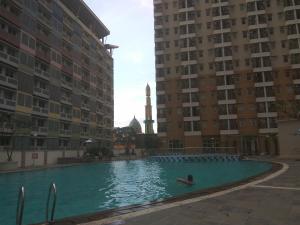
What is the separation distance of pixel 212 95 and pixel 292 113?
758 inches

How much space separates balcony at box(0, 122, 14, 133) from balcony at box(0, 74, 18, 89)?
5546 mm

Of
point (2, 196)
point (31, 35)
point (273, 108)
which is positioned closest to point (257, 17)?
point (273, 108)

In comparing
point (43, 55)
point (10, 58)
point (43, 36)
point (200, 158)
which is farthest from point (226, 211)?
point (43, 36)

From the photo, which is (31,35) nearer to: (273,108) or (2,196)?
(2,196)

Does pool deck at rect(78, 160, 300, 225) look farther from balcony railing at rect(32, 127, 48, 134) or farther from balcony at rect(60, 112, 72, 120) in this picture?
balcony at rect(60, 112, 72, 120)

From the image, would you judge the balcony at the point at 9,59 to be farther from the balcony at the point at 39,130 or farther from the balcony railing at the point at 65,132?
the balcony railing at the point at 65,132

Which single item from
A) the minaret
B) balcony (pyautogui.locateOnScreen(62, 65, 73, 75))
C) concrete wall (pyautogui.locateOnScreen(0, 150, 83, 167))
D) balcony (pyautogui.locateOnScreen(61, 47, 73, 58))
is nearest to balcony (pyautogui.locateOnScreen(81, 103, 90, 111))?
balcony (pyautogui.locateOnScreen(62, 65, 73, 75))

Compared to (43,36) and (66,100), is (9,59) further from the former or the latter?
(66,100)

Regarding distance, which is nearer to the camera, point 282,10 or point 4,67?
point 4,67

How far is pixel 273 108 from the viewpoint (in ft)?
251

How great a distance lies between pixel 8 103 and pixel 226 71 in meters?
53.3

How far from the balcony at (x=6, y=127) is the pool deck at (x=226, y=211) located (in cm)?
3850

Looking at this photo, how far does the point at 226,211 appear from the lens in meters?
10.6

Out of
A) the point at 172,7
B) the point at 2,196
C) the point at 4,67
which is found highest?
the point at 172,7
